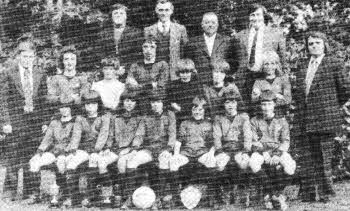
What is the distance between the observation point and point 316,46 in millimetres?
5879

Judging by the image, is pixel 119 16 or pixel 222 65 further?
pixel 119 16

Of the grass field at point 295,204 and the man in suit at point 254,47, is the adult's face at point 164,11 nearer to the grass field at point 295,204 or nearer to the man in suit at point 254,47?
the man in suit at point 254,47

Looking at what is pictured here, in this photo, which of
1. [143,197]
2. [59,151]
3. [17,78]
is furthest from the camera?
[17,78]

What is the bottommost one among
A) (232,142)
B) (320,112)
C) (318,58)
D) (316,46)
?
(232,142)

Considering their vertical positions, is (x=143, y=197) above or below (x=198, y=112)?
below

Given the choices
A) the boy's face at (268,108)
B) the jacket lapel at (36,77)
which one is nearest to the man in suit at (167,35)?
the boy's face at (268,108)

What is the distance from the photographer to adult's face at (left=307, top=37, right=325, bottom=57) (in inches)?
231

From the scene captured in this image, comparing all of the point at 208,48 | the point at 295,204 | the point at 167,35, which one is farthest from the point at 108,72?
the point at 295,204

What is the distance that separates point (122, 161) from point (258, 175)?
1453 millimetres

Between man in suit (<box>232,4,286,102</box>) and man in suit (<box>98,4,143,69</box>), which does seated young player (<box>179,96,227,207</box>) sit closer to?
man in suit (<box>232,4,286,102</box>)

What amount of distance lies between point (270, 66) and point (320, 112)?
0.74 metres

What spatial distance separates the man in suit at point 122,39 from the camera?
6.58m

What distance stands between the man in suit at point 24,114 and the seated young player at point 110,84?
71 centimetres

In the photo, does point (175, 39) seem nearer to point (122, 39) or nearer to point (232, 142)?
point (122, 39)
